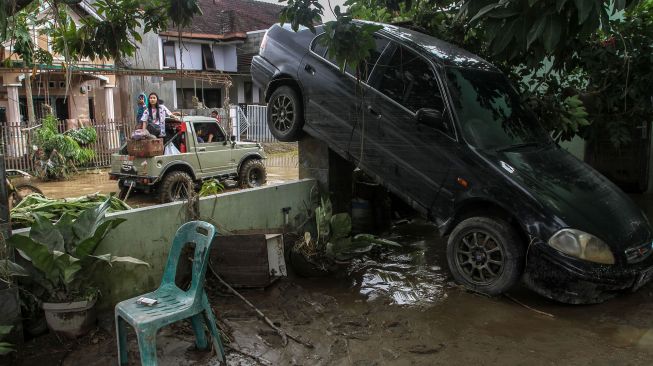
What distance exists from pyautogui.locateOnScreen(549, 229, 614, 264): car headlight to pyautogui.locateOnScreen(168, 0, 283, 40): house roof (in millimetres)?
23211

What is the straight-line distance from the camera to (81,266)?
3.81 meters

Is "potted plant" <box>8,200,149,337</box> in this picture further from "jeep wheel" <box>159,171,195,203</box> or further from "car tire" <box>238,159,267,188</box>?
"car tire" <box>238,159,267,188</box>

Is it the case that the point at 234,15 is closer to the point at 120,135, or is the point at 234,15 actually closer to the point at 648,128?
the point at 120,135

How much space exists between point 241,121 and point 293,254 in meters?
16.5

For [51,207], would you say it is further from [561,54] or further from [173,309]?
[561,54]

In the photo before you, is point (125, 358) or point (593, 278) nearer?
point (125, 358)

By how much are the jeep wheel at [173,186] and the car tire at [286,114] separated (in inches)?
138

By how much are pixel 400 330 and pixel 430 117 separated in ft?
6.97

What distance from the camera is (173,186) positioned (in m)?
9.76

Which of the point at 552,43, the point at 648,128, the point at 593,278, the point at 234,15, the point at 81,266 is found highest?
the point at 234,15

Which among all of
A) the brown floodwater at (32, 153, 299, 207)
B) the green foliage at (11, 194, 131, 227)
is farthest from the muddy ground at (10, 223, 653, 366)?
the brown floodwater at (32, 153, 299, 207)

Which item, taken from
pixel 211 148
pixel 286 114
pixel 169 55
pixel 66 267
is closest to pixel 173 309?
pixel 66 267

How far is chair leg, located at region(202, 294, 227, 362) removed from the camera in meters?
3.46

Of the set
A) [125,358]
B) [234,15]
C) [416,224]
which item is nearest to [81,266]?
[125,358]
